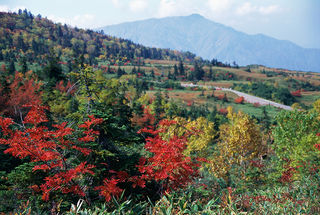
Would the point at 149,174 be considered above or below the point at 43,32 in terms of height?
below

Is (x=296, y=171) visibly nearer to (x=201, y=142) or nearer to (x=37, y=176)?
(x=201, y=142)

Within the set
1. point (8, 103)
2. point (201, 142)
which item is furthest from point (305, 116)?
point (8, 103)

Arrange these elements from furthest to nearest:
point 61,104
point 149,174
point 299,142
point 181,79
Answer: point 181,79 < point 61,104 < point 299,142 < point 149,174

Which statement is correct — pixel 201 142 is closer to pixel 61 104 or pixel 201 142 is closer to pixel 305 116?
pixel 305 116

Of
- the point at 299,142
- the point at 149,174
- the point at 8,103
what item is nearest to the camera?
the point at 149,174

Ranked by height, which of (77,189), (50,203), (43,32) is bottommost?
(50,203)

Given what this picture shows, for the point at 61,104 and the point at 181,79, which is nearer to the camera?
the point at 61,104

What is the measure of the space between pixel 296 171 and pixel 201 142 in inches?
387

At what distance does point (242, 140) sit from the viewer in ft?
56.7

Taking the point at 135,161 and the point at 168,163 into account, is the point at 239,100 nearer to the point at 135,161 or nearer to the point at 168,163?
the point at 135,161

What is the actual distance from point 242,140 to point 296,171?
15.5 ft

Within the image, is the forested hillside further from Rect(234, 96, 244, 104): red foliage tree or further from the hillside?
the hillside

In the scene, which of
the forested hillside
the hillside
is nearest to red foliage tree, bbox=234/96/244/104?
the forested hillside

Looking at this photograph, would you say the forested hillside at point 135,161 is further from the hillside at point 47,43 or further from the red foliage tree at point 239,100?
the hillside at point 47,43
